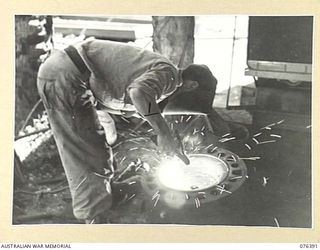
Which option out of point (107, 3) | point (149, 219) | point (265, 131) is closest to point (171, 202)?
point (149, 219)

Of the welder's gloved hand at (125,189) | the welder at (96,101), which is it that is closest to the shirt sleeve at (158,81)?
the welder at (96,101)

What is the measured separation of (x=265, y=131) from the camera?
22.5 inches

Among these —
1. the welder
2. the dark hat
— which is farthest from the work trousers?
the dark hat

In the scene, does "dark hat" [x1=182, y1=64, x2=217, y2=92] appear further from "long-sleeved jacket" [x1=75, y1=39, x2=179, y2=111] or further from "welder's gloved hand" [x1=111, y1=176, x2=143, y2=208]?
"welder's gloved hand" [x1=111, y1=176, x2=143, y2=208]

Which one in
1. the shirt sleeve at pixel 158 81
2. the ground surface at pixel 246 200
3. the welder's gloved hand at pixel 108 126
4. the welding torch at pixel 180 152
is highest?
the shirt sleeve at pixel 158 81

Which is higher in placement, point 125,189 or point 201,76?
point 201,76

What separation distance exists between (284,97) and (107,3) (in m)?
0.25

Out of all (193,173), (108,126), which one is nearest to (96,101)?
(108,126)

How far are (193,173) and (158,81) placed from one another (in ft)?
0.40

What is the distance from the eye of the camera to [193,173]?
0.57m

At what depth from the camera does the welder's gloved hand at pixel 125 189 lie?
0.57 metres

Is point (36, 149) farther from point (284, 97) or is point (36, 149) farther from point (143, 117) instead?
point (284, 97)

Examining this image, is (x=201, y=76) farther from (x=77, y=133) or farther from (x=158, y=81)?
(x=77, y=133)

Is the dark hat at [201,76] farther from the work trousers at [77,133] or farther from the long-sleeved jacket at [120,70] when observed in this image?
the work trousers at [77,133]
